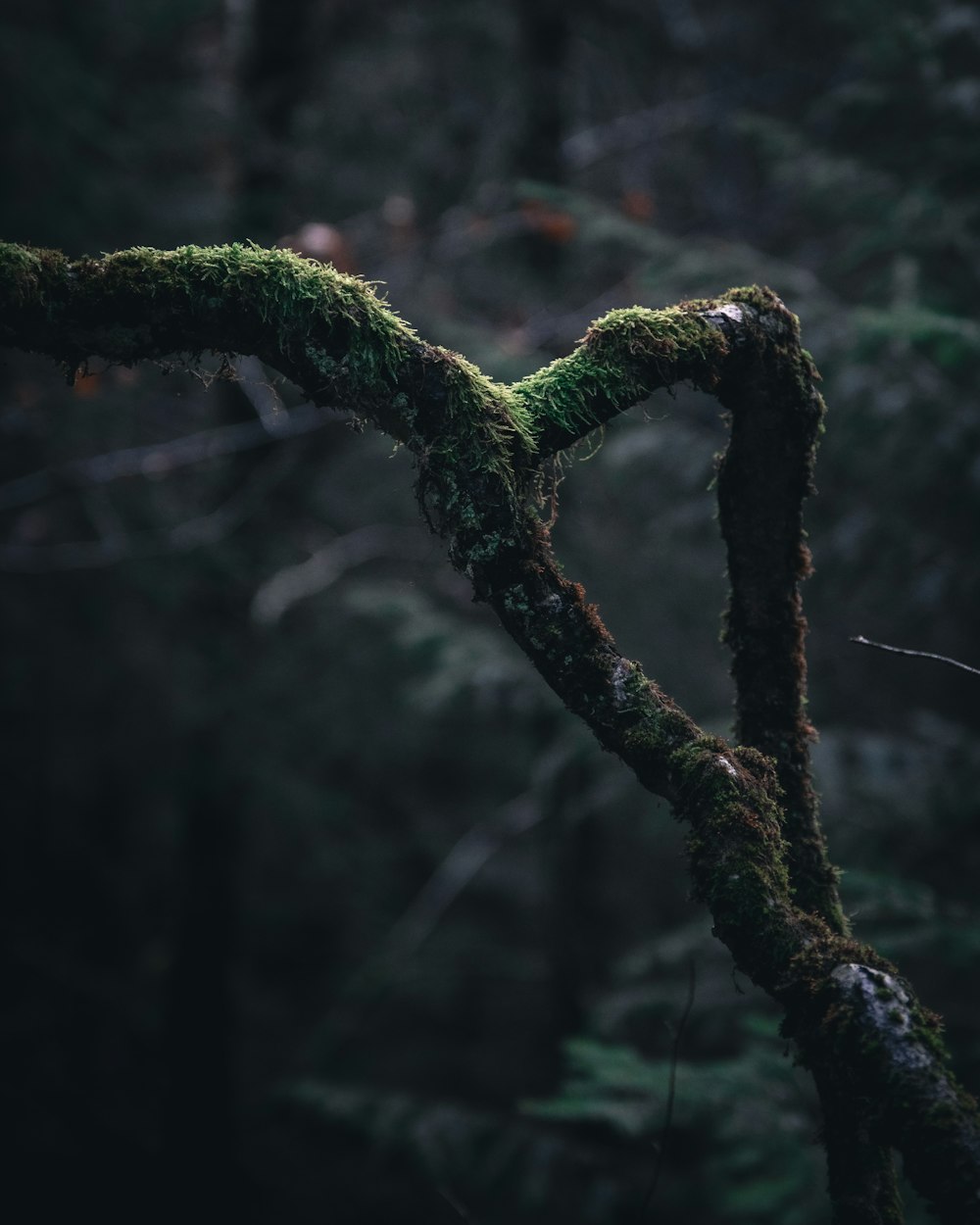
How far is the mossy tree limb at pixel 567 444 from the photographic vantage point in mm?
1572

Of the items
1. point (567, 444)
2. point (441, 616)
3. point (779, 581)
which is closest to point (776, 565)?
point (779, 581)

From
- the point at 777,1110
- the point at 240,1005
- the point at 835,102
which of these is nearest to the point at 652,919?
the point at 240,1005

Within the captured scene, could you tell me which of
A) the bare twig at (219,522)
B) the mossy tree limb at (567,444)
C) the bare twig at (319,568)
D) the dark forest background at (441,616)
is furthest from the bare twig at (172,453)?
the mossy tree limb at (567,444)

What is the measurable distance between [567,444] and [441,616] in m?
5.43

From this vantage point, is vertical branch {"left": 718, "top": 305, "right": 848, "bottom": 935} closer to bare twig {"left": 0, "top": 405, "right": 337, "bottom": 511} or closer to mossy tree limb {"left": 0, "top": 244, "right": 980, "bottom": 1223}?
mossy tree limb {"left": 0, "top": 244, "right": 980, "bottom": 1223}

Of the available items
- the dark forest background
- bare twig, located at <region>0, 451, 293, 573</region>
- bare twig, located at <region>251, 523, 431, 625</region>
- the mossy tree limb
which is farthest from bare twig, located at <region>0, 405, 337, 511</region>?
the mossy tree limb

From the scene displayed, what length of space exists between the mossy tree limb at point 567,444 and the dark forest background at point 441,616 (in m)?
2.20

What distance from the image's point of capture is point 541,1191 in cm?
559

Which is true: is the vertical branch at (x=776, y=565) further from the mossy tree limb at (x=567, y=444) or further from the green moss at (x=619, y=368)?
the green moss at (x=619, y=368)

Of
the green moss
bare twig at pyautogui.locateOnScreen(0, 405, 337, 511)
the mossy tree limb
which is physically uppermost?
bare twig at pyautogui.locateOnScreen(0, 405, 337, 511)

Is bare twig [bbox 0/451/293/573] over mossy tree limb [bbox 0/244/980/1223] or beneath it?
over

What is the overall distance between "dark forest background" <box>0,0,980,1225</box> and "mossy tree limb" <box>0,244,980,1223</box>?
2200 mm

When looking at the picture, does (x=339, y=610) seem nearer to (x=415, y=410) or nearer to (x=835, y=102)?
(x=835, y=102)

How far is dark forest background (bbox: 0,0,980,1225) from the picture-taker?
17.2 feet
